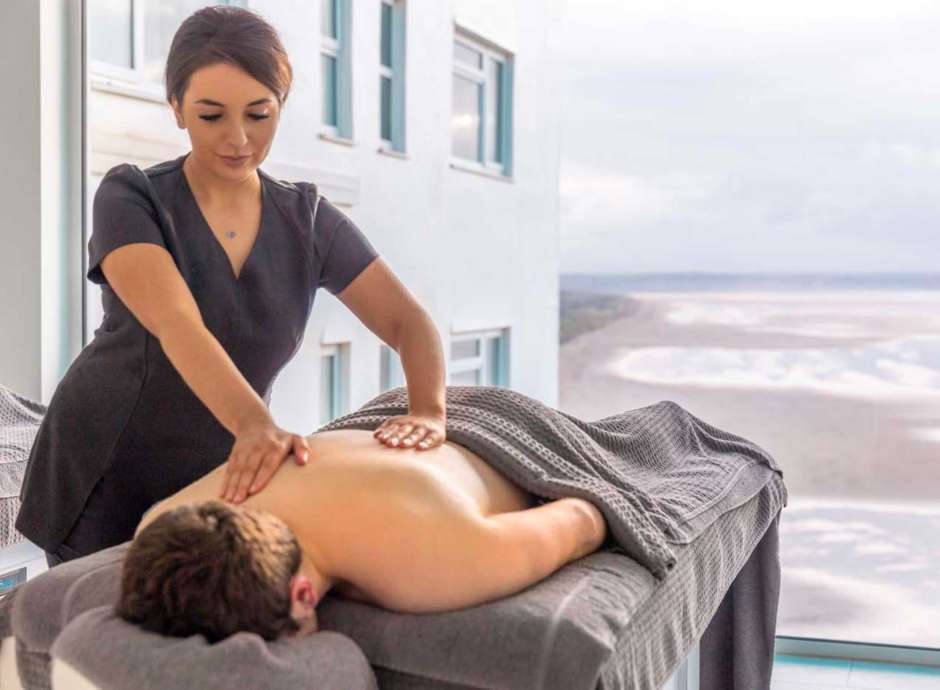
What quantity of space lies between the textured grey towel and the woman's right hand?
0.27 meters

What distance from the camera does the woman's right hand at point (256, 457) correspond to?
50.4 inches

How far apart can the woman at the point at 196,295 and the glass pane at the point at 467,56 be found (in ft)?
14.8

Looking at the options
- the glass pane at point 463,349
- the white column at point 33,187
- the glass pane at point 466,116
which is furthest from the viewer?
the glass pane at point 463,349

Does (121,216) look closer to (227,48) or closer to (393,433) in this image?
(227,48)

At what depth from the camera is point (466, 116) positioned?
626 cm

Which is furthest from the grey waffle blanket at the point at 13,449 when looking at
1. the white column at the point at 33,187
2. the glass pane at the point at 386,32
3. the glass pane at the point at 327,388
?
the glass pane at the point at 386,32

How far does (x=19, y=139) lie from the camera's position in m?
2.96

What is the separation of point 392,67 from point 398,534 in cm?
465

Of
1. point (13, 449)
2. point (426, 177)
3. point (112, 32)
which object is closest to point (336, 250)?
point (13, 449)

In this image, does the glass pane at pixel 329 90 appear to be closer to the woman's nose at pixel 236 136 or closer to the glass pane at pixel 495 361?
the glass pane at pixel 495 361

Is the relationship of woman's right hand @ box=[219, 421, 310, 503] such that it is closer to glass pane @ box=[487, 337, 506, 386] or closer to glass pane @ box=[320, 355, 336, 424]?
glass pane @ box=[320, 355, 336, 424]

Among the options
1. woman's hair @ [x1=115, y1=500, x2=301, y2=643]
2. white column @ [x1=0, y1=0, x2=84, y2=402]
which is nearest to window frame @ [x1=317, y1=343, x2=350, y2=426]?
white column @ [x1=0, y1=0, x2=84, y2=402]

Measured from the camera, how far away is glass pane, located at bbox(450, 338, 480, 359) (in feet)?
21.1

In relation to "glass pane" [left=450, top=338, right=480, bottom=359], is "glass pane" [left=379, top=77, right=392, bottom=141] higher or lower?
higher
